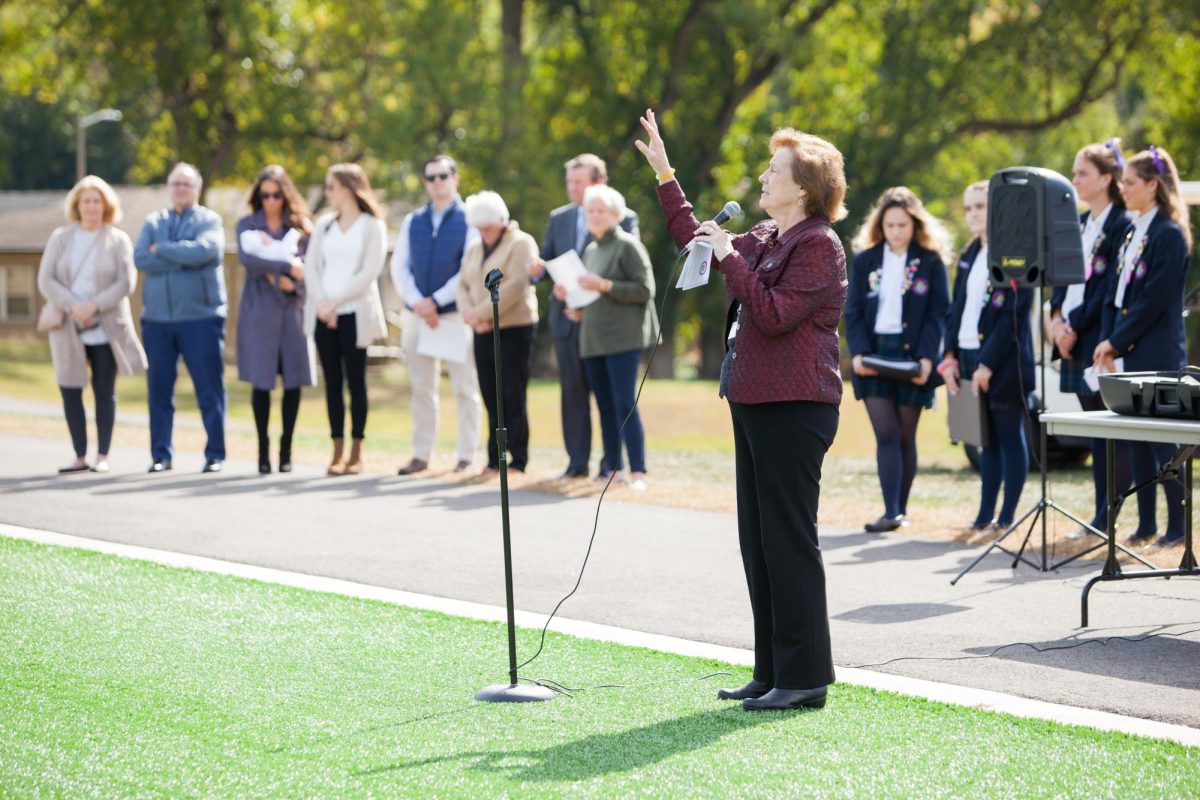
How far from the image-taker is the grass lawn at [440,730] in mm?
4539

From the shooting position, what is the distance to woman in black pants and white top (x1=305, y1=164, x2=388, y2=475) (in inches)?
488

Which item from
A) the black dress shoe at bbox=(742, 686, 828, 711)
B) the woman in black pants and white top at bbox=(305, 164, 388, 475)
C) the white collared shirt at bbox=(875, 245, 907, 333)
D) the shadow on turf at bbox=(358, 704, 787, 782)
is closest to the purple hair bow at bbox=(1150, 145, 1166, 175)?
the white collared shirt at bbox=(875, 245, 907, 333)

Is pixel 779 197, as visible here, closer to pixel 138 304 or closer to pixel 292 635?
pixel 292 635

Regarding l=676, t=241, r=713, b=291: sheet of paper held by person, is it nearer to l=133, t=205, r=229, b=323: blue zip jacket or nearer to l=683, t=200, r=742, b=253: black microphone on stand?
l=683, t=200, r=742, b=253: black microphone on stand

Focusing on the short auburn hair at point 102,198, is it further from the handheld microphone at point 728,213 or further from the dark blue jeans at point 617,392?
the handheld microphone at point 728,213

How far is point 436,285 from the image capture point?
12578 mm

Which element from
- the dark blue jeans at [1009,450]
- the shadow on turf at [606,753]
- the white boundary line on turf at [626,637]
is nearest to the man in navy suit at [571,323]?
the dark blue jeans at [1009,450]

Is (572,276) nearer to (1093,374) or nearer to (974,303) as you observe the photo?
(974,303)

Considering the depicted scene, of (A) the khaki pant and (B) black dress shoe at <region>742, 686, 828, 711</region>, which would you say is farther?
(A) the khaki pant

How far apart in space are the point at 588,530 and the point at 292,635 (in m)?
3.43

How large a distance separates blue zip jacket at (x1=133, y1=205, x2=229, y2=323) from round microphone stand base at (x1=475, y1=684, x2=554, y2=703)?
7.56 meters

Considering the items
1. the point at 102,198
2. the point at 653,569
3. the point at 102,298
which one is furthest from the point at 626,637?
the point at 102,198

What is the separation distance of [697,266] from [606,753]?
166 cm

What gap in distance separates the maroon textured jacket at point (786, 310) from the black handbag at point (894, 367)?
15.2ft
